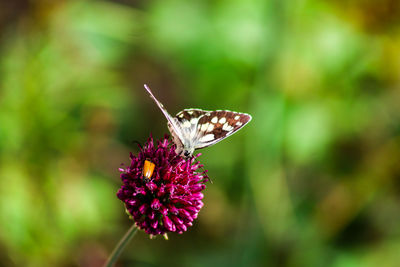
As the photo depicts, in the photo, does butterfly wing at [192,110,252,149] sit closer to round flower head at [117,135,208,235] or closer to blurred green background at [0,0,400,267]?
round flower head at [117,135,208,235]

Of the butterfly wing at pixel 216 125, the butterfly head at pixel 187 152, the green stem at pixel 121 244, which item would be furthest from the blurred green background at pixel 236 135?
A: the green stem at pixel 121 244

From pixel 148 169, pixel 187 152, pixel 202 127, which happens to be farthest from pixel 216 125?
pixel 148 169

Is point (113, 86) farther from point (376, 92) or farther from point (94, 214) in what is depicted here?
point (376, 92)

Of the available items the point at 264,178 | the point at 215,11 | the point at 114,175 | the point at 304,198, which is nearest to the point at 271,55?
the point at 215,11

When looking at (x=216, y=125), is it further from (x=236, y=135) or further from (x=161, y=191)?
(x=236, y=135)

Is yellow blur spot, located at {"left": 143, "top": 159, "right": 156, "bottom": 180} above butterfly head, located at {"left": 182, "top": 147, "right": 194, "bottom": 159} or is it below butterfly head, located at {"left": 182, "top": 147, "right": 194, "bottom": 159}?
below

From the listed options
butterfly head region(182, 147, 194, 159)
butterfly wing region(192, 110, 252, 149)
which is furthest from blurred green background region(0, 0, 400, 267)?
butterfly head region(182, 147, 194, 159)
